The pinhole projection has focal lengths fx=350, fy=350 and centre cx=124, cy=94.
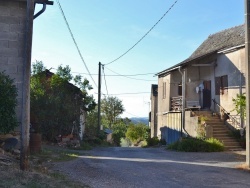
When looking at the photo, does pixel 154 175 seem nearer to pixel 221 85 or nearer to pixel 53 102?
A: pixel 53 102

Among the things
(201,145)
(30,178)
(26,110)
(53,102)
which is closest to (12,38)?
(26,110)

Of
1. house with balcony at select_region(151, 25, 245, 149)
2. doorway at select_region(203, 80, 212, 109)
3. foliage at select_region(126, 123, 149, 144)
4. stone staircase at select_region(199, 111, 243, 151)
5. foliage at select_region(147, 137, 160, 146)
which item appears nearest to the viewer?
stone staircase at select_region(199, 111, 243, 151)

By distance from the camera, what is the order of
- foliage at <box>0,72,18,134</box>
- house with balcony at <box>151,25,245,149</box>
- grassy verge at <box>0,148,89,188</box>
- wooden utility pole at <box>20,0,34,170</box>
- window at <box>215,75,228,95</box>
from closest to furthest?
grassy verge at <box>0,148,89,188</box>, wooden utility pole at <box>20,0,34,170</box>, foliage at <box>0,72,18,134</box>, house with balcony at <box>151,25,245,149</box>, window at <box>215,75,228,95</box>

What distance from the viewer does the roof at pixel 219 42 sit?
2516 centimetres

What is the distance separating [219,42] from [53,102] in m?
14.6

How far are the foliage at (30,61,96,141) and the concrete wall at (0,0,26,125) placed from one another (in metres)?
8.65

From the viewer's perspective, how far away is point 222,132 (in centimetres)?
2206

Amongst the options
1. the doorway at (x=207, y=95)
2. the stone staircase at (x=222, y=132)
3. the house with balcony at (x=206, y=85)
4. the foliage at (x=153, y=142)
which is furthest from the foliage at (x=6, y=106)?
the foliage at (x=153, y=142)

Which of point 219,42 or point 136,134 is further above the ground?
point 219,42

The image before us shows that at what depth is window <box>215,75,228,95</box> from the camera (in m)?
24.5

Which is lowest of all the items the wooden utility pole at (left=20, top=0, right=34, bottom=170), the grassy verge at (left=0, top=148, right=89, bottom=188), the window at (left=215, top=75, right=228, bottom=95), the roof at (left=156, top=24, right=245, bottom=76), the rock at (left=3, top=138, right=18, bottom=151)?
the grassy verge at (left=0, top=148, right=89, bottom=188)

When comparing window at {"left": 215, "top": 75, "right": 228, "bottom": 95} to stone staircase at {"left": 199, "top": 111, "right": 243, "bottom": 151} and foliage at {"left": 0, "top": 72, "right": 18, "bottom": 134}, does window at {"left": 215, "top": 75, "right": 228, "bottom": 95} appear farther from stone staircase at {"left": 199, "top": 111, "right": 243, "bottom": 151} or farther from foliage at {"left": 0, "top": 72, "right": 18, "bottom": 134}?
foliage at {"left": 0, "top": 72, "right": 18, "bottom": 134}

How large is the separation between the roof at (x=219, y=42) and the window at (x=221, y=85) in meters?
2.03

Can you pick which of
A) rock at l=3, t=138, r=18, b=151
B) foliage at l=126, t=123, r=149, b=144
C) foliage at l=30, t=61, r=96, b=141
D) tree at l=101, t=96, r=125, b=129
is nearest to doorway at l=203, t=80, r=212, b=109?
foliage at l=30, t=61, r=96, b=141
